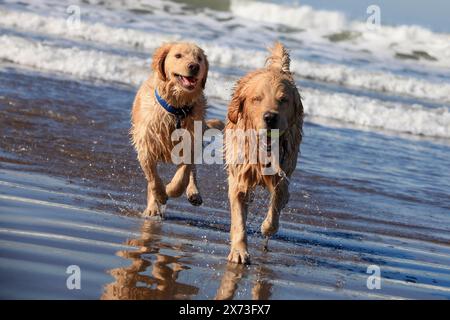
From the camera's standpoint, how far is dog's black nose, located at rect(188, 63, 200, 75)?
272 inches

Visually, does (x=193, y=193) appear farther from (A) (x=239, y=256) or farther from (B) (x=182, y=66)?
(A) (x=239, y=256)

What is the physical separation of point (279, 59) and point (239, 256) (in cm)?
190

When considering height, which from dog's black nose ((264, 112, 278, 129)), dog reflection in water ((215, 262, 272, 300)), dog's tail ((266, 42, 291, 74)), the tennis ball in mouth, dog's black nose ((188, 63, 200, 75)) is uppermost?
dog's tail ((266, 42, 291, 74))

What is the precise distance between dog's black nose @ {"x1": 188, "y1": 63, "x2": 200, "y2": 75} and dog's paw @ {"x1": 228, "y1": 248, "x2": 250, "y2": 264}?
5.64 feet

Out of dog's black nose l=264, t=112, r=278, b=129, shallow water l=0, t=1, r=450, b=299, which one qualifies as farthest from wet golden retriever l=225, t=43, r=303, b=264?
shallow water l=0, t=1, r=450, b=299

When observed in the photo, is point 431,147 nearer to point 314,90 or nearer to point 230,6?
point 314,90

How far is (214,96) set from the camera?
1623cm

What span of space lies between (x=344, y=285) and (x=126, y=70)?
39.0ft

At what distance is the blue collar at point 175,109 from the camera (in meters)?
7.18

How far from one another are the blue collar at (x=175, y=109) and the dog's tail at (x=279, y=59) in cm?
77

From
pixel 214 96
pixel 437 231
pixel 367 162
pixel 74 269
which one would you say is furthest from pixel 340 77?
pixel 74 269

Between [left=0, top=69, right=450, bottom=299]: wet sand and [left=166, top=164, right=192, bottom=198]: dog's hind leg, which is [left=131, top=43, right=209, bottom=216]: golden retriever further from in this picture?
[left=0, top=69, right=450, bottom=299]: wet sand

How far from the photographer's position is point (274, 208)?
646cm

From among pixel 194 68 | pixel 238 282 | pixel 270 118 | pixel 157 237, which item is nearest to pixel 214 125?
pixel 194 68
